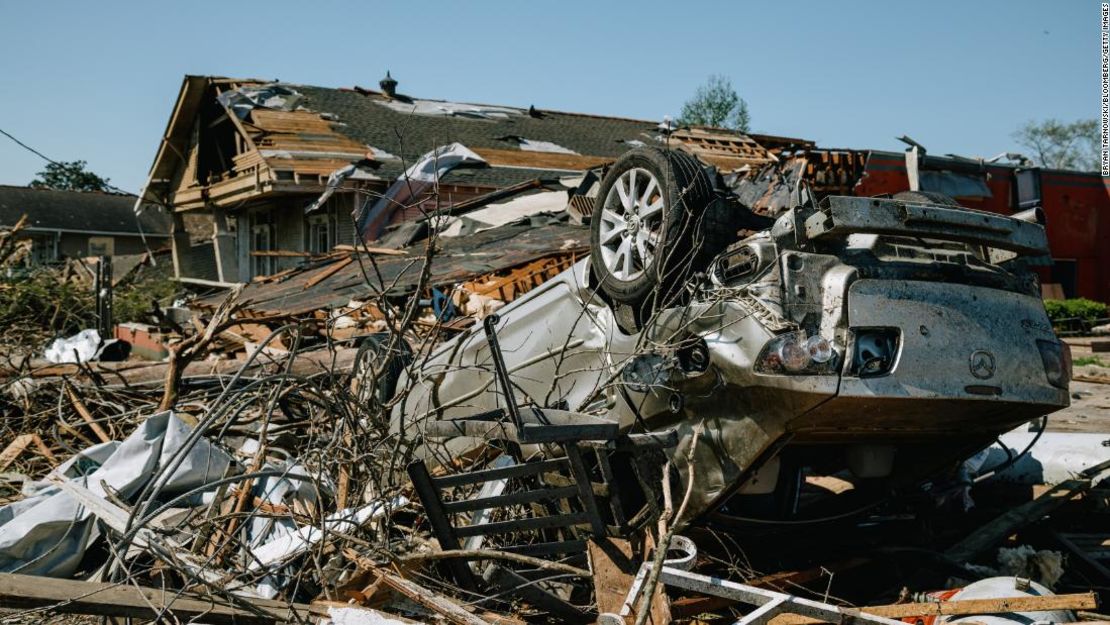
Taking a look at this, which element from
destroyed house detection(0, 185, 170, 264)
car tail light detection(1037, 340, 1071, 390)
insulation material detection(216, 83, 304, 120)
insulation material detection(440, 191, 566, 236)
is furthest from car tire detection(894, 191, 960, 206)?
destroyed house detection(0, 185, 170, 264)

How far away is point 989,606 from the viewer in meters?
3.64

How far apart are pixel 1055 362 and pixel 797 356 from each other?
1397 mm

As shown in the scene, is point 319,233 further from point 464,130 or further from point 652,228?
point 652,228

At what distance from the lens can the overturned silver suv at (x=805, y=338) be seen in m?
3.72

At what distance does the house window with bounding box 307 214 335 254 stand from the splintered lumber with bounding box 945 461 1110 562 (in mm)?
18839

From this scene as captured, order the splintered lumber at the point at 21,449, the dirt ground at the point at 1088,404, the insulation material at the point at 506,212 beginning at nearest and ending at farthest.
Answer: the splintered lumber at the point at 21,449
the dirt ground at the point at 1088,404
the insulation material at the point at 506,212

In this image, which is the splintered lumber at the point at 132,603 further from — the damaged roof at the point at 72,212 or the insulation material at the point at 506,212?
the damaged roof at the point at 72,212

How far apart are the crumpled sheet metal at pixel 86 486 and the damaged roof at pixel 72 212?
47.3m

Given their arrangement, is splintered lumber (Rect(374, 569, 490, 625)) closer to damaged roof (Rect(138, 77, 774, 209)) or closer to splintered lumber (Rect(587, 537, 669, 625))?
splintered lumber (Rect(587, 537, 669, 625))

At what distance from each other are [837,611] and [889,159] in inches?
586

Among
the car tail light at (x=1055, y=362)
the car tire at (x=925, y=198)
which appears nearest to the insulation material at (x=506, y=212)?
the car tire at (x=925, y=198)

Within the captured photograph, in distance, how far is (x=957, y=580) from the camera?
452 centimetres

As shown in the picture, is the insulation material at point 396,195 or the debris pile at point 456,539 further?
the insulation material at point 396,195

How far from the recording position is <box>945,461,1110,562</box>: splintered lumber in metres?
4.90
